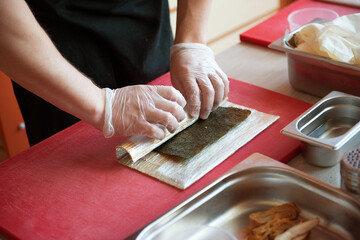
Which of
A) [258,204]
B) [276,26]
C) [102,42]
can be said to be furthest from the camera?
[276,26]

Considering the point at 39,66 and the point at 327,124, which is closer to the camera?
the point at 39,66

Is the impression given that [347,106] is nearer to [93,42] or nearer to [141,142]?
[141,142]

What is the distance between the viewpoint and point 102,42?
5.21ft

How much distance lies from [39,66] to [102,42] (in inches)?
18.4

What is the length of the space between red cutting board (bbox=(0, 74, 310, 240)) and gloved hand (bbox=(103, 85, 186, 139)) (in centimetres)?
10

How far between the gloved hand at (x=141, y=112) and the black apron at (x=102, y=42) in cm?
37

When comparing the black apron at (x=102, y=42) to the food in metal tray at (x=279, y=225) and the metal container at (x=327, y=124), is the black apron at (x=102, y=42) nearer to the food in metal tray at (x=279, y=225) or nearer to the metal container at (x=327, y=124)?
the metal container at (x=327, y=124)

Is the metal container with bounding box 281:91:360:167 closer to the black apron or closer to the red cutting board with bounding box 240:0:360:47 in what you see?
the red cutting board with bounding box 240:0:360:47

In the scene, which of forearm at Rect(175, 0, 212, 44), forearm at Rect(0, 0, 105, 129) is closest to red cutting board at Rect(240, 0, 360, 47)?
forearm at Rect(175, 0, 212, 44)

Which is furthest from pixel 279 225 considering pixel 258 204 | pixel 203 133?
pixel 203 133

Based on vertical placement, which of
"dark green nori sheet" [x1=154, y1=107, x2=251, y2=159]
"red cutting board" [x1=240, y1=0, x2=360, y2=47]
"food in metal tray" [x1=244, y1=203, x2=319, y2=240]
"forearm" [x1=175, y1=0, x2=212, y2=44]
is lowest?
"food in metal tray" [x1=244, y1=203, x2=319, y2=240]

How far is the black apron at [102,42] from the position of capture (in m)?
1.52

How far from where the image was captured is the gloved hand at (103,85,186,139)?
124 centimetres

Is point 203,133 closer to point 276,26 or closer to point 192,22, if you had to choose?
point 192,22
